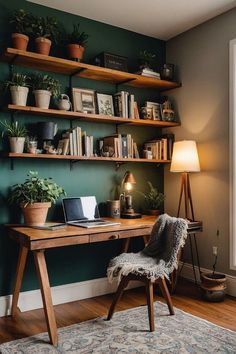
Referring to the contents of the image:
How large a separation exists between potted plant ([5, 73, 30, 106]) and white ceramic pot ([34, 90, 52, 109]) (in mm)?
85

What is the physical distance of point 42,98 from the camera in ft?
9.44

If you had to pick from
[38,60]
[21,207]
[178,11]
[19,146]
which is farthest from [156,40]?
[21,207]

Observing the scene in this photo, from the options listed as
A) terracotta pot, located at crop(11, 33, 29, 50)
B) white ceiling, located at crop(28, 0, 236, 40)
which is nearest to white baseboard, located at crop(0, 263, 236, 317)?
terracotta pot, located at crop(11, 33, 29, 50)

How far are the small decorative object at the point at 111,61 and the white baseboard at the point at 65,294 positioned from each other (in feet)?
6.71

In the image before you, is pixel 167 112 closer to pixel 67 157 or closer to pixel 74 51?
pixel 74 51

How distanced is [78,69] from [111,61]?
40 centimetres

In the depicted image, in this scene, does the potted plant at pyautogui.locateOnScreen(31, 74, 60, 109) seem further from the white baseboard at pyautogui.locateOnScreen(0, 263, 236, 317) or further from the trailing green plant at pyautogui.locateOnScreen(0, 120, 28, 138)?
the white baseboard at pyautogui.locateOnScreen(0, 263, 236, 317)

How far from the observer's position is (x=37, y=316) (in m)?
2.81

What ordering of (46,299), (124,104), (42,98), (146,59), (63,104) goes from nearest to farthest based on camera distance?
Answer: (46,299) → (42,98) → (63,104) → (124,104) → (146,59)

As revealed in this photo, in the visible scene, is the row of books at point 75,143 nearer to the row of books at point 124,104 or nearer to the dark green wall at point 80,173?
the dark green wall at point 80,173

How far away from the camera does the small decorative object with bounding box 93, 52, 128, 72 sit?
10.7ft

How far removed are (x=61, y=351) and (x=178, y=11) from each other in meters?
2.98

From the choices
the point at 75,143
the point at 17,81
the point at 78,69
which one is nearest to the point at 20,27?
the point at 17,81

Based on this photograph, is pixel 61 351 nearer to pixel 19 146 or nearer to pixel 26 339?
pixel 26 339
